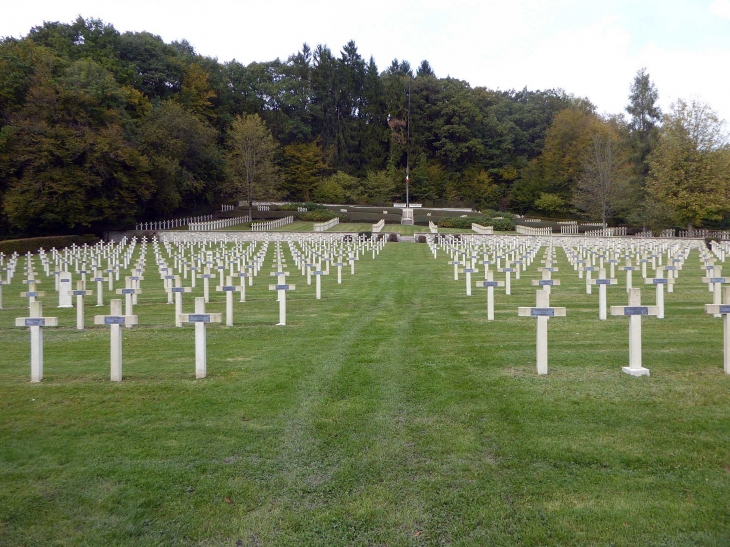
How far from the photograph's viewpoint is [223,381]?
303 inches

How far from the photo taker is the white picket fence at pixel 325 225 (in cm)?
5467

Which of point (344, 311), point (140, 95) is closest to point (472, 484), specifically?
point (344, 311)

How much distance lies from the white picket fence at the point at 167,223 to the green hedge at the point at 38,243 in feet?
28.3

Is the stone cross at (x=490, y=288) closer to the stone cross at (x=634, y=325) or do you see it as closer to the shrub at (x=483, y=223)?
the stone cross at (x=634, y=325)

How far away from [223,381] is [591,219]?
6830 centimetres

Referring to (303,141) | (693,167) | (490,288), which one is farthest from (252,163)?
(490,288)

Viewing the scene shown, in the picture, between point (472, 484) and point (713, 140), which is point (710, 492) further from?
point (713, 140)

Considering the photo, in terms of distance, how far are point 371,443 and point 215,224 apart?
5630 centimetres

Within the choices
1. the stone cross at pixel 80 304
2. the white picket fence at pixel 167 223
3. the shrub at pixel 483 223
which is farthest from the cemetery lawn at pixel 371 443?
the white picket fence at pixel 167 223

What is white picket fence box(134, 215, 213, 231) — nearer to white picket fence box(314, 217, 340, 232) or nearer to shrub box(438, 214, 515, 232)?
white picket fence box(314, 217, 340, 232)

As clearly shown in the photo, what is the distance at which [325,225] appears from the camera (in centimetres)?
5697

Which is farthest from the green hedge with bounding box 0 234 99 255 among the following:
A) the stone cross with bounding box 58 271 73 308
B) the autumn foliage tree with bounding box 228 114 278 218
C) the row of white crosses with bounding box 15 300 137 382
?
the row of white crosses with bounding box 15 300 137 382

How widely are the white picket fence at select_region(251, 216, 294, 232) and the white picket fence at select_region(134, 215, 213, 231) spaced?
785cm

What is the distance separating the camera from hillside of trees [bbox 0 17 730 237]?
149 feet
